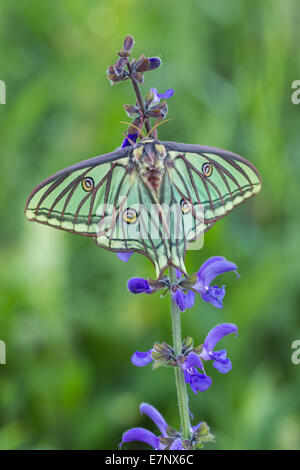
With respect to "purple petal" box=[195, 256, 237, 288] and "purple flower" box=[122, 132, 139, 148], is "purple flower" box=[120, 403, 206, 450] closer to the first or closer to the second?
"purple petal" box=[195, 256, 237, 288]

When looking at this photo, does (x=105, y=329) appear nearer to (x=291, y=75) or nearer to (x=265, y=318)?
(x=265, y=318)

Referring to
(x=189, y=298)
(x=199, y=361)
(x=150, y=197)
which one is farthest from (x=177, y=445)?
(x=150, y=197)

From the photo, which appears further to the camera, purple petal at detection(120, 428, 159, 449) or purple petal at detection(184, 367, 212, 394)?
purple petal at detection(120, 428, 159, 449)

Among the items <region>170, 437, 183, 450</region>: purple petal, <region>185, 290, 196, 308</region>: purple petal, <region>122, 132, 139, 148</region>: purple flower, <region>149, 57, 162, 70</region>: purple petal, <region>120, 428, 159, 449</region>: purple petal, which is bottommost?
<region>120, 428, 159, 449</region>: purple petal

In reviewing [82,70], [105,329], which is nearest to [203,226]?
[105,329]

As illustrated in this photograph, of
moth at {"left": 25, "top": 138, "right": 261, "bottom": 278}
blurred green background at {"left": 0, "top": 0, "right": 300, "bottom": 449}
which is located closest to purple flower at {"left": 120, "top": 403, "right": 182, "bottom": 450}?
moth at {"left": 25, "top": 138, "right": 261, "bottom": 278}
